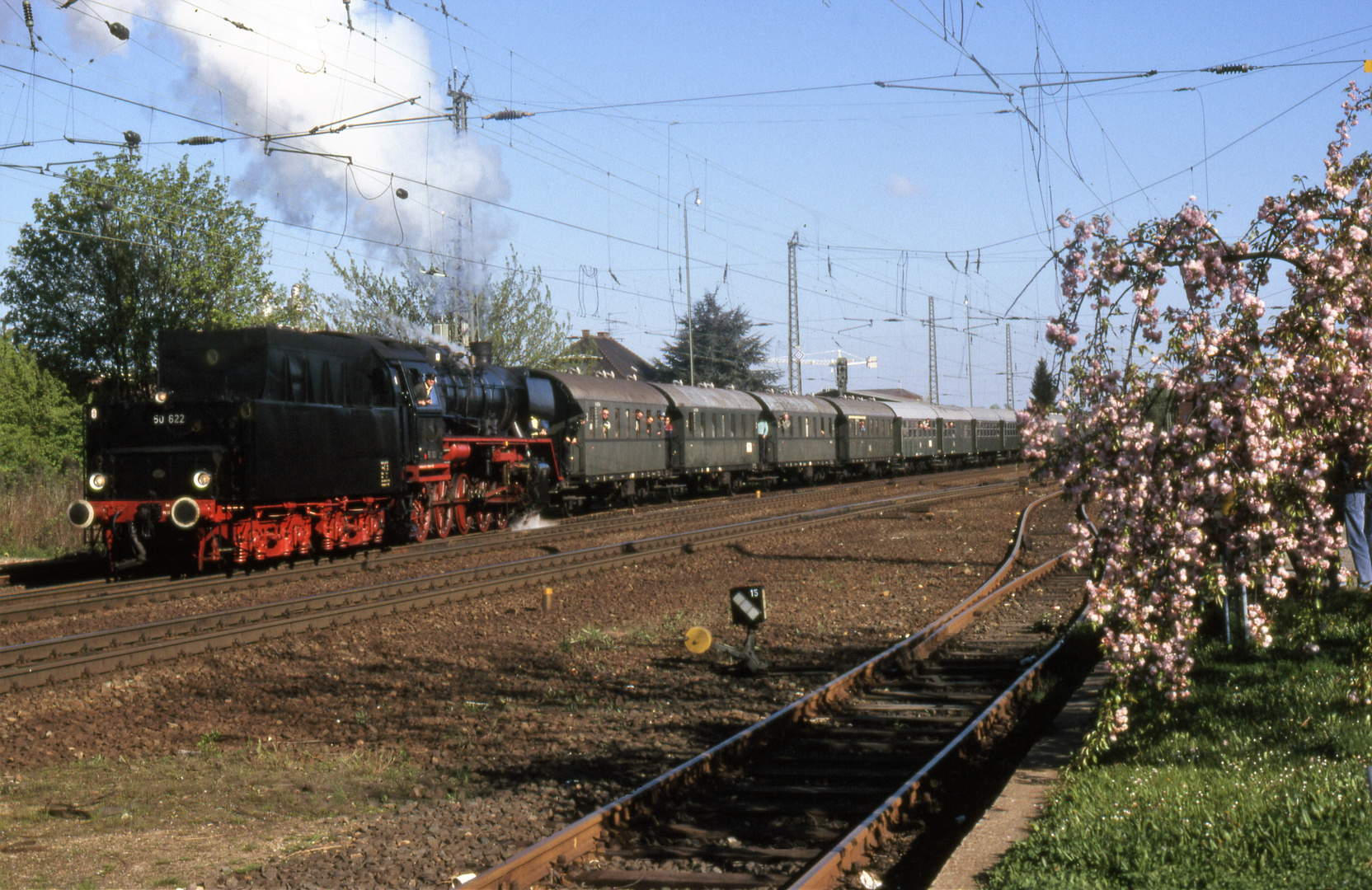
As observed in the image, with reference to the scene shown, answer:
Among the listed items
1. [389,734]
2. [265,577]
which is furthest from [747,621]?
[265,577]

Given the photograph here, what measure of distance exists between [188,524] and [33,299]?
28811mm

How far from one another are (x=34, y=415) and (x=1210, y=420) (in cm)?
3922

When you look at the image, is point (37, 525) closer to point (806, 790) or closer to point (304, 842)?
point (304, 842)

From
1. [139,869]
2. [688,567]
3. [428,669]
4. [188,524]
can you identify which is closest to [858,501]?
[688,567]

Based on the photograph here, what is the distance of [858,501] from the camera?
111 feet

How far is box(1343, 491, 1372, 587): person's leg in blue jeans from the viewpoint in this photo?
1098 cm

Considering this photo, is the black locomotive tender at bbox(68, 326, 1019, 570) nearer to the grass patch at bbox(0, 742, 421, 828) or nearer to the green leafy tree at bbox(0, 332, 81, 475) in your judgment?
the grass patch at bbox(0, 742, 421, 828)

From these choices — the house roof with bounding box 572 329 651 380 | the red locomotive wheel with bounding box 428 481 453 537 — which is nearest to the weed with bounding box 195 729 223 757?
the red locomotive wheel with bounding box 428 481 453 537

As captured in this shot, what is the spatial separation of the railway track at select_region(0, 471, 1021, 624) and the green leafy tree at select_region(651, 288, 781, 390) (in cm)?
3920

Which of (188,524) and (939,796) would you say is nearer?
(939,796)

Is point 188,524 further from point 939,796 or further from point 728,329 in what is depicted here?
point 728,329

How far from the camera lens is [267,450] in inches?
660

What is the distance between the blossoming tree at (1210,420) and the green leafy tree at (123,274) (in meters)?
36.5

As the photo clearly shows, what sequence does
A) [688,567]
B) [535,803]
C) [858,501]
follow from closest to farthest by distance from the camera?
[535,803] → [688,567] → [858,501]
